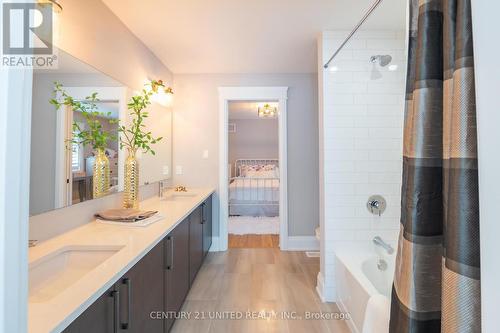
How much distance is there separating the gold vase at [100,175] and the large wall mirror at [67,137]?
42 mm

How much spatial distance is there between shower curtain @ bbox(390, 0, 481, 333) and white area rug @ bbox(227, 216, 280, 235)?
359 centimetres

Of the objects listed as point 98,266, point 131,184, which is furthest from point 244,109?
point 98,266

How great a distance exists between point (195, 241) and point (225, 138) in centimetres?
151

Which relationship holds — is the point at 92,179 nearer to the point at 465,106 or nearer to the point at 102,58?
the point at 102,58

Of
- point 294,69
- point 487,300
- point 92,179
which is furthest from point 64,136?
point 294,69

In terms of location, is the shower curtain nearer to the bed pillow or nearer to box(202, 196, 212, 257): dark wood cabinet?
box(202, 196, 212, 257): dark wood cabinet

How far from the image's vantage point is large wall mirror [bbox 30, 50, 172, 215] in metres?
1.33

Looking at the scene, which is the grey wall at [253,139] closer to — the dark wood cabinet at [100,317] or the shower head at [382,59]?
the shower head at [382,59]

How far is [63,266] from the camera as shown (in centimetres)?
128

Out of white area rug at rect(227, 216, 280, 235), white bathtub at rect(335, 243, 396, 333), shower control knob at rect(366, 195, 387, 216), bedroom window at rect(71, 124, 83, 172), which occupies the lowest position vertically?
white area rug at rect(227, 216, 280, 235)

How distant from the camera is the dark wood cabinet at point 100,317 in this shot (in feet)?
2.67

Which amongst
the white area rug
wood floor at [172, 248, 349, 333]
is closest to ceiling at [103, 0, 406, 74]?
wood floor at [172, 248, 349, 333]

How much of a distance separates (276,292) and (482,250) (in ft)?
7.15

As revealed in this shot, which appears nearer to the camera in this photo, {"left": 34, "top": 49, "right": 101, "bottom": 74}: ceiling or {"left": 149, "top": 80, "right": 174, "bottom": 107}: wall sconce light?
{"left": 34, "top": 49, "right": 101, "bottom": 74}: ceiling
